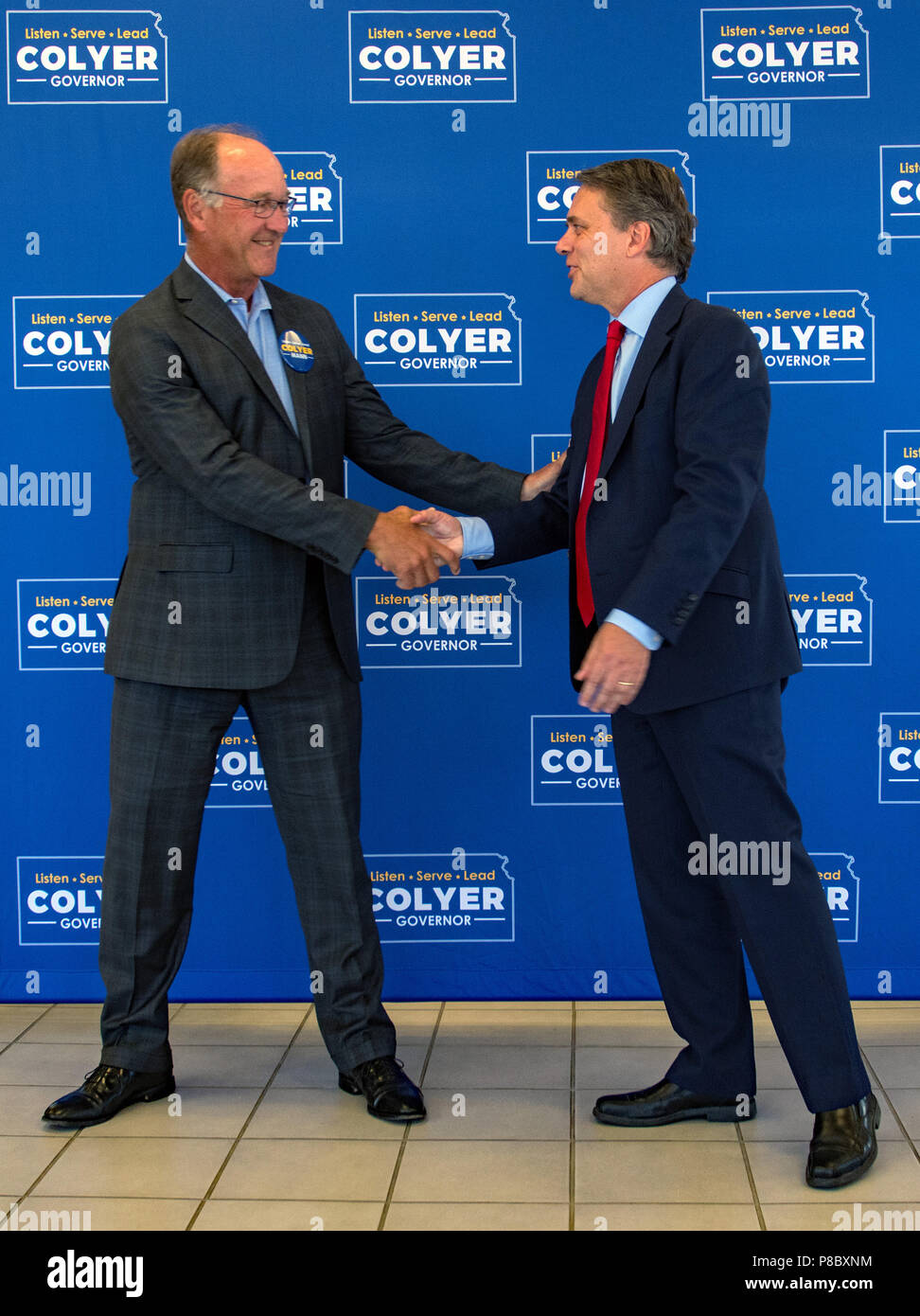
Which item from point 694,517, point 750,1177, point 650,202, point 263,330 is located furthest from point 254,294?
point 750,1177

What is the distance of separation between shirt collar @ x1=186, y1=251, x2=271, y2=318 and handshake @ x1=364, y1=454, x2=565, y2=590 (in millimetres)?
505

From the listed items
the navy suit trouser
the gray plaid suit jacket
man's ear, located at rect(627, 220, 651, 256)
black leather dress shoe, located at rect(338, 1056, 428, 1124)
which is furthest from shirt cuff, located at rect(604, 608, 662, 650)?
black leather dress shoe, located at rect(338, 1056, 428, 1124)

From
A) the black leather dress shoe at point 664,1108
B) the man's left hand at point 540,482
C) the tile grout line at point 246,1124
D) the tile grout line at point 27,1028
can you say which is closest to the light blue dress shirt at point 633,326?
the man's left hand at point 540,482

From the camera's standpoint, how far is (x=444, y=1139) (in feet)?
8.41

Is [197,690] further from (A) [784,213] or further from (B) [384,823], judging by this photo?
(A) [784,213]

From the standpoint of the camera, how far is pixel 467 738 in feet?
11.1

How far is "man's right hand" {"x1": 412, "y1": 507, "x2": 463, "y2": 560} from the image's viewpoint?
9.18 feet

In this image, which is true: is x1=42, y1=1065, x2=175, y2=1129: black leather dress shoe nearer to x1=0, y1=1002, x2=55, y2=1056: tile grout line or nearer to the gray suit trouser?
the gray suit trouser

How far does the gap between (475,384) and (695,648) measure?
4.02ft

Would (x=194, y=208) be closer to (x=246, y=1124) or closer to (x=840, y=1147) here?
(x=246, y=1124)

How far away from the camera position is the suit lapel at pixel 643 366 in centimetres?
239

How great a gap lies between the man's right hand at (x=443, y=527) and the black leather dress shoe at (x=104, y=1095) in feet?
4.18
